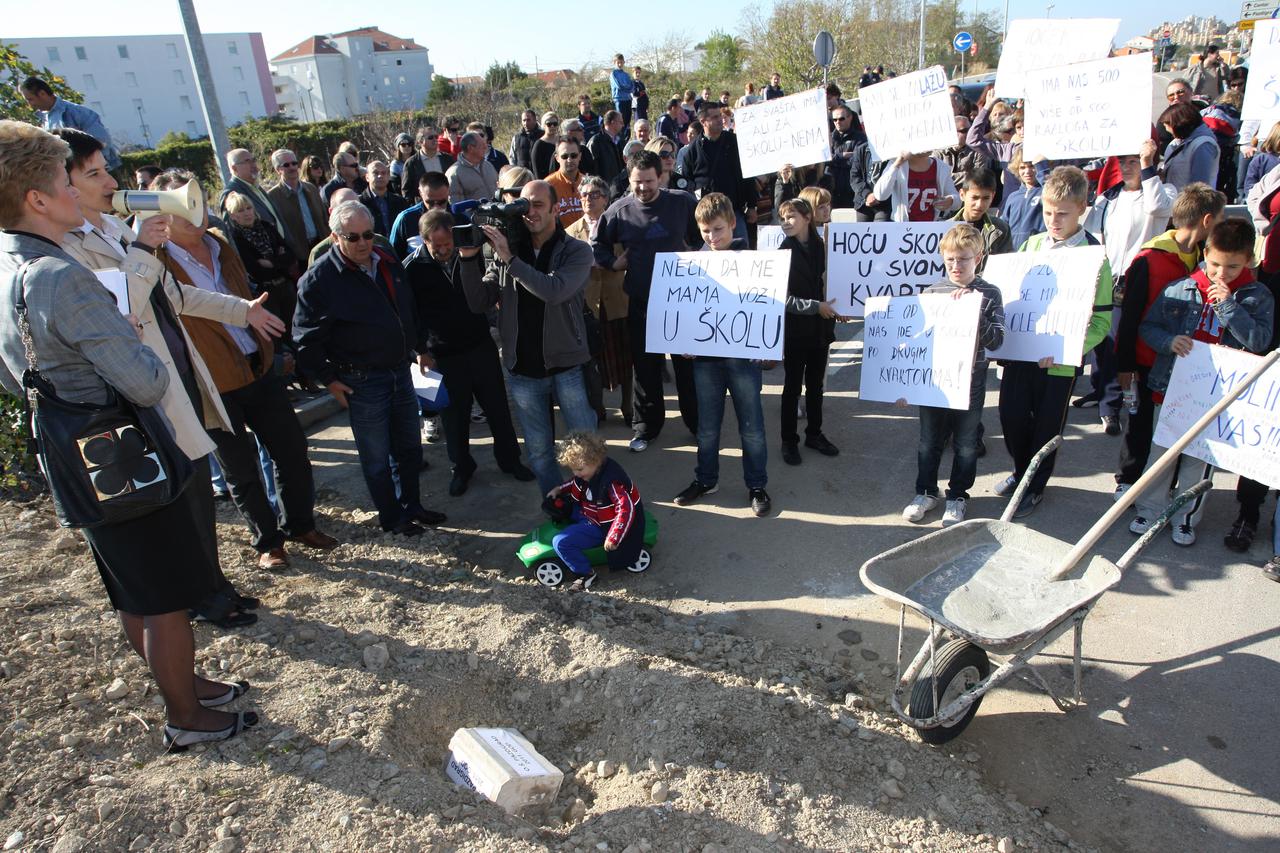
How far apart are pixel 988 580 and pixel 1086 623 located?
983 millimetres

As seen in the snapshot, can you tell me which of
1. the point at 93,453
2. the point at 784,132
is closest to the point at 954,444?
the point at 784,132

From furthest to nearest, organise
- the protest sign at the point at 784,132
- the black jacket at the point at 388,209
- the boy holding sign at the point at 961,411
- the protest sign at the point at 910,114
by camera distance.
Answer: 1. the black jacket at the point at 388,209
2. the protest sign at the point at 784,132
3. the protest sign at the point at 910,114
4. the boy holding sign at the point at 961,411

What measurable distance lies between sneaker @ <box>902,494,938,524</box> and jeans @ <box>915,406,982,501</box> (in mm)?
63

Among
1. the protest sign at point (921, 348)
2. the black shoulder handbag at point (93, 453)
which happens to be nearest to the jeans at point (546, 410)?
the protest sign at point (921, 348)

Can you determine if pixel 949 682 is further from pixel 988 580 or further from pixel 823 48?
pixel 823 48

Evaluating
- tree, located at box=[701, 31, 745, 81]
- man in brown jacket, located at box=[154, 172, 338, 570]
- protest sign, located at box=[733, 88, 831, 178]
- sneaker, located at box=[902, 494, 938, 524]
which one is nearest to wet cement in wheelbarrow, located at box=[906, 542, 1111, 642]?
sneaker, located at box=[902, 494, 938, 524]

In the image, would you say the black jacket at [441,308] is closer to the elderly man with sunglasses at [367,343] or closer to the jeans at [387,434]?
the elderly man with sunglasses at [367,343]

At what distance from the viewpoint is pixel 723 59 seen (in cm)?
4228

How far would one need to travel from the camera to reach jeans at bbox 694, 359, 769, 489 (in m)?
4.91

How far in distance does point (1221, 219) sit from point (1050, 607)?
2.66 metres

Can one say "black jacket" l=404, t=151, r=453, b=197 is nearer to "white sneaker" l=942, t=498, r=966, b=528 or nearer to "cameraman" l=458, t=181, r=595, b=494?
"cameraman" l=458, t=181, r=595, b=494

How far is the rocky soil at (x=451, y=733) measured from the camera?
104 inches

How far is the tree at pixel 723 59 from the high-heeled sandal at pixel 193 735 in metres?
41.6

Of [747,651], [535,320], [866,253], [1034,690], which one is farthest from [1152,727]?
[535,320]
